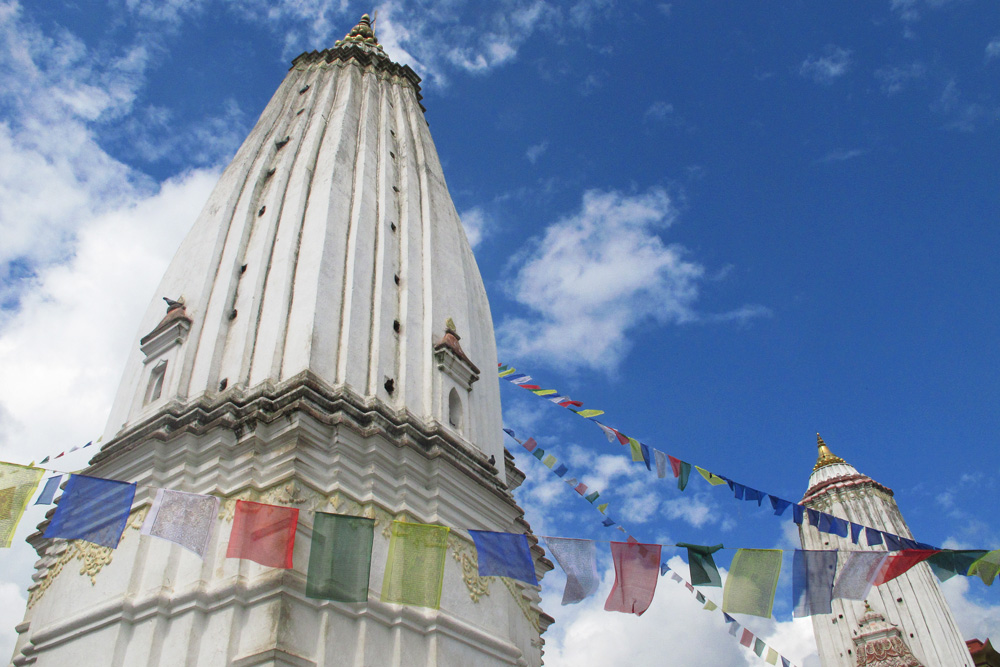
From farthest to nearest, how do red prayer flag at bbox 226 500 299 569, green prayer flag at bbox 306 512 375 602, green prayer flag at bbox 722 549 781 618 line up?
green prayer flag at bbox 722 549 781 618 < red prayer flag at bbox 226 500 299 569 < green prayer flag at bbox 306 512 375 602

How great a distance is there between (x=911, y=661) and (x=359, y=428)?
32566mm

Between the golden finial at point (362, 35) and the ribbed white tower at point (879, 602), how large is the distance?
28452 mm

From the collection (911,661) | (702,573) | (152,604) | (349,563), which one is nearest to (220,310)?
(152,604)

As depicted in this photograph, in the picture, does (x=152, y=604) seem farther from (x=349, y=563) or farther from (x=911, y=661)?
(x=911, y=661)

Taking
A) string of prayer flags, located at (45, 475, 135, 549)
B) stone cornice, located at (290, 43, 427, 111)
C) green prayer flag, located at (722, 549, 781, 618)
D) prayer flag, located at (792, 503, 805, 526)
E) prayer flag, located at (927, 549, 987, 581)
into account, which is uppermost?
stone cornice, located at (290, 43, 427, 111)

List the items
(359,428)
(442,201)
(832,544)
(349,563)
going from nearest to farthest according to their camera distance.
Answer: (349,563) < (359,428) < (442,201) < (832,544)

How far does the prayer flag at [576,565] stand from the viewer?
363 inches

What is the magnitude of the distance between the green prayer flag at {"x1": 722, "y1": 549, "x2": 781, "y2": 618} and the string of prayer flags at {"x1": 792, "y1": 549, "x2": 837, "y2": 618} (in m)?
0.39

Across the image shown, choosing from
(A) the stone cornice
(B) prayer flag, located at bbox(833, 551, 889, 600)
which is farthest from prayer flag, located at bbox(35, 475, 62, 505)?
(A) the stone cornice

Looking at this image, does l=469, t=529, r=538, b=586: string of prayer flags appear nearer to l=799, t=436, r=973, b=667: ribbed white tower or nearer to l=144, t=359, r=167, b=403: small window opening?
l=144, t=359, r=167, b=403: small window opening

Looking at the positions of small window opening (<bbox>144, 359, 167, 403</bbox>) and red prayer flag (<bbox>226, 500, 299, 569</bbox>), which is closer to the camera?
red prayer flag (<bbox>226, 500, 299, 569</bbox>)

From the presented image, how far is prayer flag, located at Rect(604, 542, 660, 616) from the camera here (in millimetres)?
9234

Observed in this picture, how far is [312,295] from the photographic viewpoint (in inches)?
520

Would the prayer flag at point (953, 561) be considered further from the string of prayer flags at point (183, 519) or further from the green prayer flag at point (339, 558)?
the string of prayer flags at point (183, 519)
